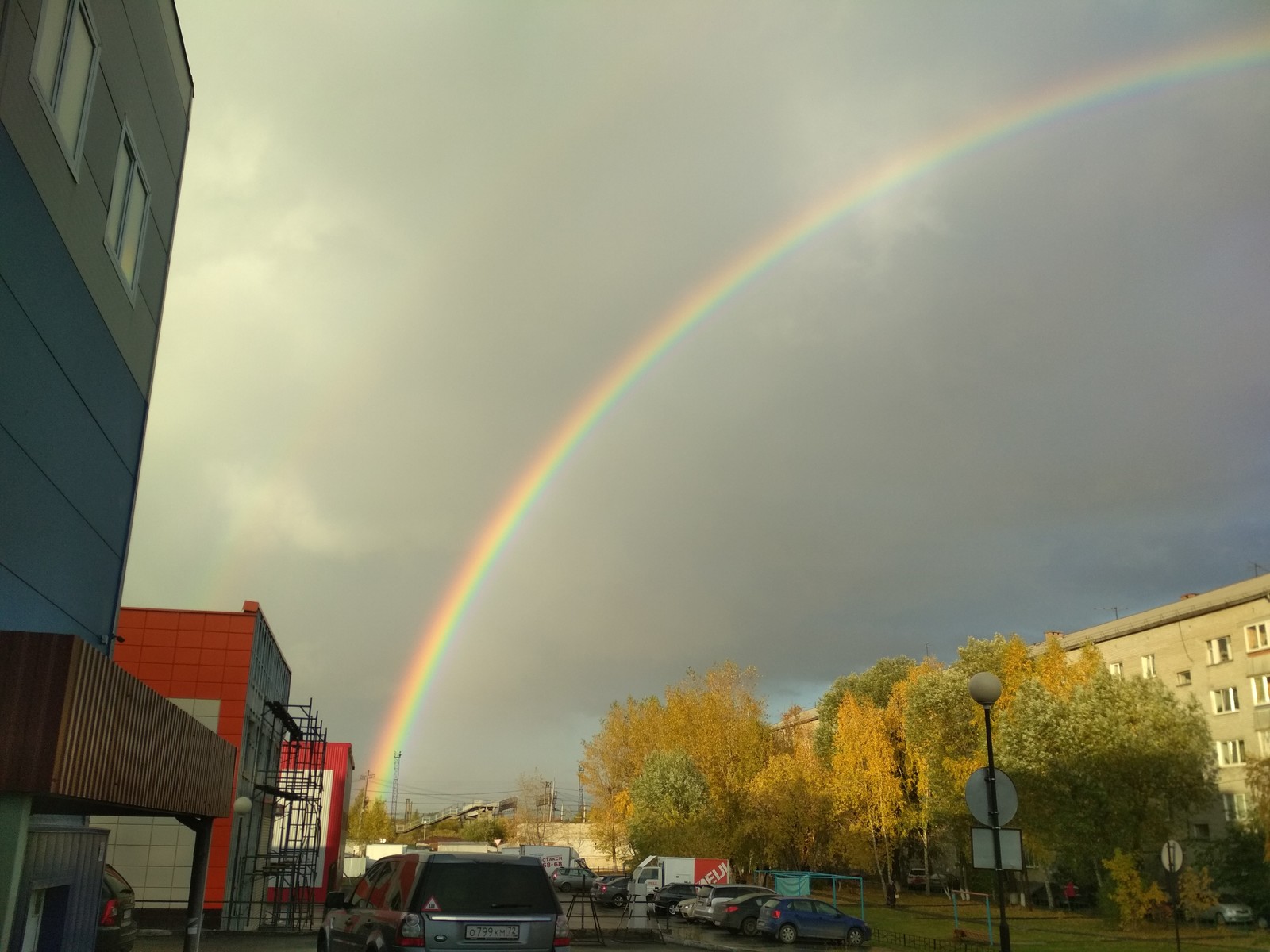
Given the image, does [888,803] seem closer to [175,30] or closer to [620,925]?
[620,925]

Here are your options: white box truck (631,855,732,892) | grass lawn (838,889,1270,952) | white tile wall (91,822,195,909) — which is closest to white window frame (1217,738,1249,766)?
grass lawn (838,889,1270,952)

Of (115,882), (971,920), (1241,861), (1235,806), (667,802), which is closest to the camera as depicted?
(115,882)

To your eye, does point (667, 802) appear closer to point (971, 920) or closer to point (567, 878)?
point (567, 878)

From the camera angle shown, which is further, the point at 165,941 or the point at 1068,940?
the point at 1068,940

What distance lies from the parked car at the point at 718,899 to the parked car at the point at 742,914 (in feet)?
0.41

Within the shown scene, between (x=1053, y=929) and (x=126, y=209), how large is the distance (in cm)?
3376

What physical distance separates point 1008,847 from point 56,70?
49.4 ft

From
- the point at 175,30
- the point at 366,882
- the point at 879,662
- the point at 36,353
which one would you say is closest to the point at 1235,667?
the point at 366,882

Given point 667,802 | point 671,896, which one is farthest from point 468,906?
A: point 667,802

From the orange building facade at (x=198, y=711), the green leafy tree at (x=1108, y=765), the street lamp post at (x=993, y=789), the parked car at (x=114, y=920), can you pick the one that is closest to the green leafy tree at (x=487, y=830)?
the orange building facade at (x=198, y=711)

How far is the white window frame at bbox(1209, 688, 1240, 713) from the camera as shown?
1892 cm

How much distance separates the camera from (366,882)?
11938mm

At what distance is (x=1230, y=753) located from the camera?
18.8m

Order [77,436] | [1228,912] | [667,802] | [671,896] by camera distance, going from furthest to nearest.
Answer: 1. [667,802]
2. [671,896]
3. [1228,912]
4. [77,436]
